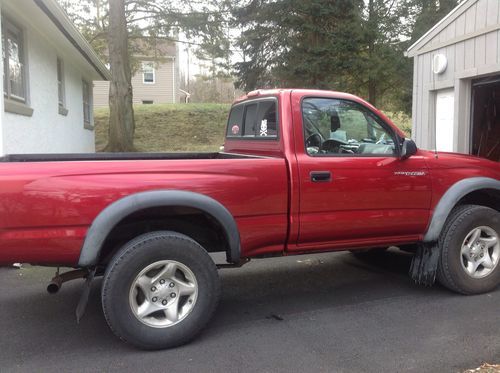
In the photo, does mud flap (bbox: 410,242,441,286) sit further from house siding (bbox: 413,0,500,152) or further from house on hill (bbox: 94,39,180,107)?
house on hill (bbox: 94,39,180,107)

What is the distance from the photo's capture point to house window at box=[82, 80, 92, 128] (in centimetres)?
1709

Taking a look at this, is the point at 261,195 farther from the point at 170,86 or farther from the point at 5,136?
the point at 170,86

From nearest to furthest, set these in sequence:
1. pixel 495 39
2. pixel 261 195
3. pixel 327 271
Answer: pixel 261 195
pixel 327 271
pixel 495 39

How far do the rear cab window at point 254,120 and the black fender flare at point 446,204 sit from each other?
163cm

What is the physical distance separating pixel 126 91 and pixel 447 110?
9928mm

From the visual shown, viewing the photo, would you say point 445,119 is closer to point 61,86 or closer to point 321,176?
point 321,176

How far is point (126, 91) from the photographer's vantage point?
16.0 m

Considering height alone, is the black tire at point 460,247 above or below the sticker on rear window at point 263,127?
below

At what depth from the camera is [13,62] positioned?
28.5 feet

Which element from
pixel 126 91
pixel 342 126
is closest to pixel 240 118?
pixel 342 126

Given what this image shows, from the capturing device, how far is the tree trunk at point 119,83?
15.5m

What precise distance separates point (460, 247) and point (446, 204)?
1.43ft

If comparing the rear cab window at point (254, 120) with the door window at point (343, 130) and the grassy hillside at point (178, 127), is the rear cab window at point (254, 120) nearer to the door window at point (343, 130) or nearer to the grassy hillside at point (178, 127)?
the door window at point (343, 130)

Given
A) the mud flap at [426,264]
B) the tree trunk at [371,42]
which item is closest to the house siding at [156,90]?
the tree trunk at [371,42]
